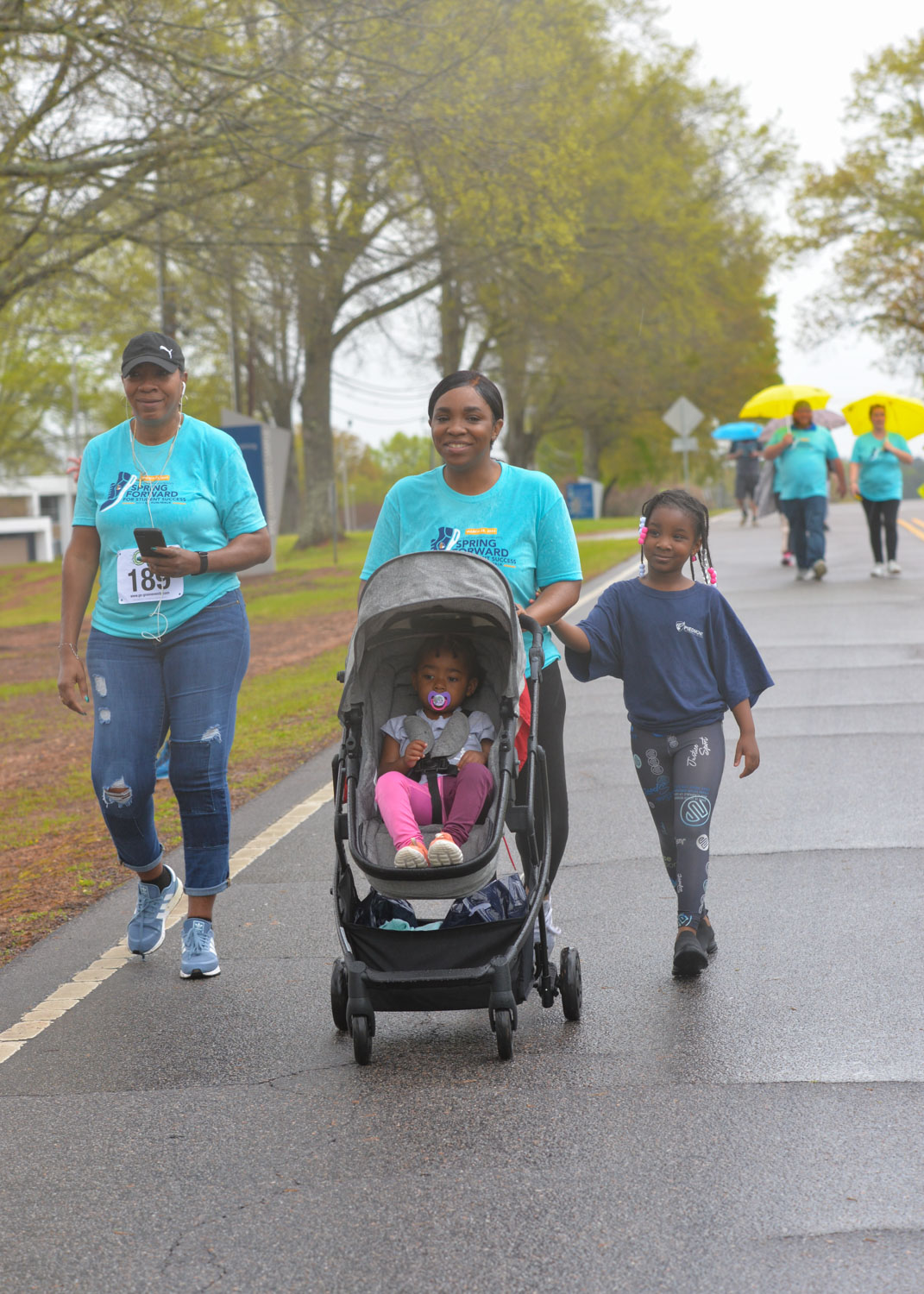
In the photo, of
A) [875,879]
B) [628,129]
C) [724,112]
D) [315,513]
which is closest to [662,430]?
[724,112]

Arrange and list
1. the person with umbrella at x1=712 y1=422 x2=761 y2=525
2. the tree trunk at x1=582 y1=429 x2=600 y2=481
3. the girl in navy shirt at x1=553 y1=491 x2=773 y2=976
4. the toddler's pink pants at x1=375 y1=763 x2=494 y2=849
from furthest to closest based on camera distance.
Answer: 1. the tree trunk at x1=582 y1=429 x2=600 y2=481
2. the person with umbrella at x1=712 y1=422 x2=761 y2=525
3. the girl in navy shirt at x1=553 y1=491 x2=773 y2=976
4. the toddler's pink pants at x1=375 y1=763 x2=494 y2=849

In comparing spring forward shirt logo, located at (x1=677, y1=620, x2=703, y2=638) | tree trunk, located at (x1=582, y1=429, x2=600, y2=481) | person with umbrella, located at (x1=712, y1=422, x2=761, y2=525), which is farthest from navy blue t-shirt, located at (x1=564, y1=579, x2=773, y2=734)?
tree trunk, located at (x1=582, y1=429, x2=600, y2=481)

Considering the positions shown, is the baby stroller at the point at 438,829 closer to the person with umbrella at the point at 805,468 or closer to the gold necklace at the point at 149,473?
the gold necklace at the point at 149,473

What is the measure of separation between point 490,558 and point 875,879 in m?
2.26

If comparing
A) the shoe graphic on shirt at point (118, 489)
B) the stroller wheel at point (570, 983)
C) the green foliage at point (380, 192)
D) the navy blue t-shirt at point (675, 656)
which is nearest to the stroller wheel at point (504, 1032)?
the stroller wheel at point (570, 983)

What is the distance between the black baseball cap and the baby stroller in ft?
3.72

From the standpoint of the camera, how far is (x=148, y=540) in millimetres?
4973

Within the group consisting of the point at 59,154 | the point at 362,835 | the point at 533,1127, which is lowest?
the point at 533,1127

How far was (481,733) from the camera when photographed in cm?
453

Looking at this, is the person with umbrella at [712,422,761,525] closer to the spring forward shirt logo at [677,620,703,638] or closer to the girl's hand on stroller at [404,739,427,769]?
the spring forward shirt logo at [677,620,703,638]

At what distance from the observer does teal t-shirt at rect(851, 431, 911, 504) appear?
17734 millimetres

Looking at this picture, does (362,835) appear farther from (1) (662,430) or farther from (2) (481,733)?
(1) (662,430)

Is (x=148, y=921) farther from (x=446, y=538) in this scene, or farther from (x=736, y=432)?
(x=736, y=432)

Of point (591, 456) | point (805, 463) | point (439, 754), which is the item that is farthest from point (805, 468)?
point (591, 456)
